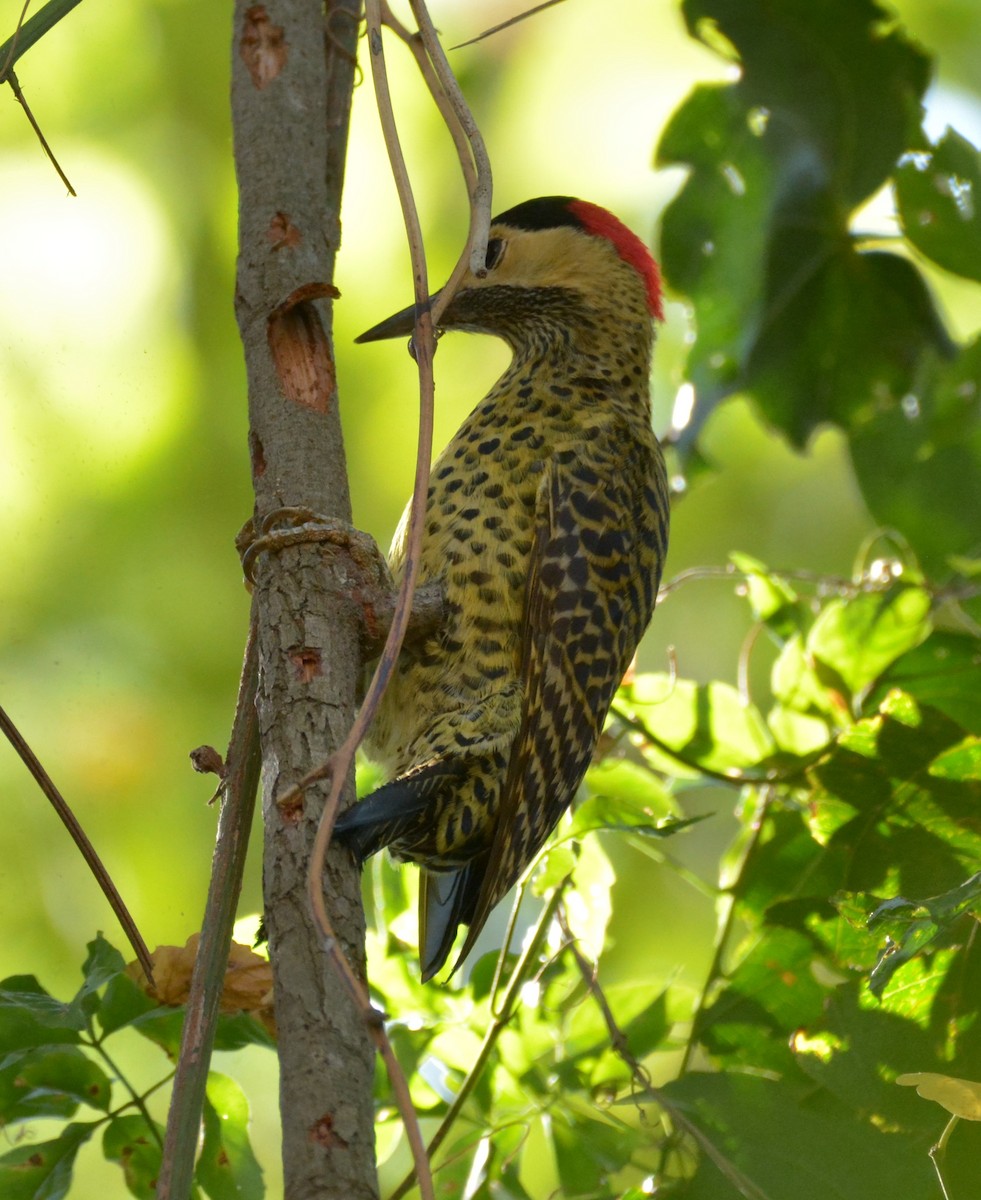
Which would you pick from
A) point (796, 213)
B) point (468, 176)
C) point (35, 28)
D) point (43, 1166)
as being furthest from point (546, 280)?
point (43, 1166)

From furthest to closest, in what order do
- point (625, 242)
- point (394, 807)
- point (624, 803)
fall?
point (625, 242)
point (624, 803)
point (394, 807)

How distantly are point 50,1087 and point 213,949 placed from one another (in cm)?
51

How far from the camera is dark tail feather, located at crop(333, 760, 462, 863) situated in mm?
1676

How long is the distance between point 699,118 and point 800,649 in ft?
3.93

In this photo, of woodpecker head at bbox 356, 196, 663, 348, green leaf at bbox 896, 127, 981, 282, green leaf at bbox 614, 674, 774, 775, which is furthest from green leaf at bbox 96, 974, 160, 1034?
green leaf at bbox 896, 127, 981, 282

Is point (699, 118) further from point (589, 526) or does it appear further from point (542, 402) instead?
point (589, 526)

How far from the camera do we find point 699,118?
2.93 meters

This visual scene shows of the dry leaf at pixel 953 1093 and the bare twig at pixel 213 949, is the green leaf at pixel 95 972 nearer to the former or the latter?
the bare twig at pixel 213 949

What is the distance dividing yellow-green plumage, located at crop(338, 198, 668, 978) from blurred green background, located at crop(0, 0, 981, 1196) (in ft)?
1.15

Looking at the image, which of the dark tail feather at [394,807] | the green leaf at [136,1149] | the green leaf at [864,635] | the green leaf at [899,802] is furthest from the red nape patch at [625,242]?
the green leaf at [136,1149]

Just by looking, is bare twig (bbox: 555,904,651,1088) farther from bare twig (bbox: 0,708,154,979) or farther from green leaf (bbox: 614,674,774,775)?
bare twig (bbox: 0,708,154,979)

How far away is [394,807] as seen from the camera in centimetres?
185

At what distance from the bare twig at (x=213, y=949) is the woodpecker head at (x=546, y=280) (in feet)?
4.11

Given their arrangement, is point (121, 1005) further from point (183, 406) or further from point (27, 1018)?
point (183, 406)
